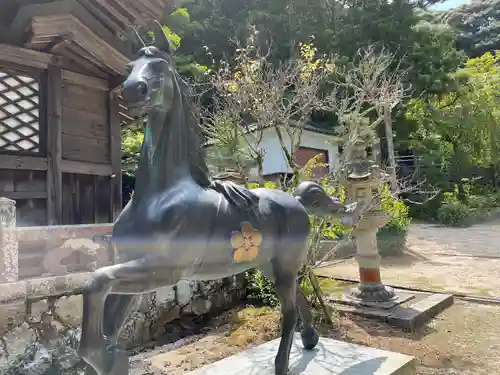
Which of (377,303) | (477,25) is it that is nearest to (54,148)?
(377,303)

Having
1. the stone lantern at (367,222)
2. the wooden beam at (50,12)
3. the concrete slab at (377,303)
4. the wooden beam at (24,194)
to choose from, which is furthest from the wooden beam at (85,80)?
the concrete slab at (377,303)

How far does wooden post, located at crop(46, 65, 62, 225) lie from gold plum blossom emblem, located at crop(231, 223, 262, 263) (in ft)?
12.4

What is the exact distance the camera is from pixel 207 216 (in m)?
2.26

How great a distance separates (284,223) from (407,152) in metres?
19.4

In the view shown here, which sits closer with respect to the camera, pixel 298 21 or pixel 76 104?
pixel 76 104

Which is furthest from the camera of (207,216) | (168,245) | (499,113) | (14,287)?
(499,113)

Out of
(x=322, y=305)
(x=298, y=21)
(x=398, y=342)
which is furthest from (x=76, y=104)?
(x=298, y=21)

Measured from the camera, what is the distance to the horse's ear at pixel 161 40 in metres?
2.21

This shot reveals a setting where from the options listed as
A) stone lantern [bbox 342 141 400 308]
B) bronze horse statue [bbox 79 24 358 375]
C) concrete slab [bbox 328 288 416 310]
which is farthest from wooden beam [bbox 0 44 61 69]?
concrete slab [bbox 328 288 416 310]

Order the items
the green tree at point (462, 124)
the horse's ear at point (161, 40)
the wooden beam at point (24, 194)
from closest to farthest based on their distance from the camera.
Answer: the horse's ear at point (161, 40), the wooden beam at point (24, 194), the green tree at point (462, 124)

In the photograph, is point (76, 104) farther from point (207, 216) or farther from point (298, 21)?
point (298, 21)

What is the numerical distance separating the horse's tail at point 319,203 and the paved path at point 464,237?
8.97m

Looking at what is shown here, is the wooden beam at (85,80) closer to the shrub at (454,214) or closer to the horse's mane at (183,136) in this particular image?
the horse's mane at (183,136)

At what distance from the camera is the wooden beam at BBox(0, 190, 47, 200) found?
527 centimetres
